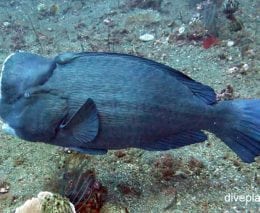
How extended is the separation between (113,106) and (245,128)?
3.64 feet

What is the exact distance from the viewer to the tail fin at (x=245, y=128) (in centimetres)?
308

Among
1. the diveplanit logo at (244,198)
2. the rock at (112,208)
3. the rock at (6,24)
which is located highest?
the rock at (6,24)

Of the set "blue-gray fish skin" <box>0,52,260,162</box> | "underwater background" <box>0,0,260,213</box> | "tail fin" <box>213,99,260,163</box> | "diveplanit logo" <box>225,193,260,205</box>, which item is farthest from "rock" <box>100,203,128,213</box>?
"tail fin" <box>213,99,260,163</box>

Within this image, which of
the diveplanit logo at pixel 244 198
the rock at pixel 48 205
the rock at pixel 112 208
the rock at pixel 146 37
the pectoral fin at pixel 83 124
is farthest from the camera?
the rock at pixel 146 37

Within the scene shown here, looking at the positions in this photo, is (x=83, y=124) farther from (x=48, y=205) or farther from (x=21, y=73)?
(x=48, y=205)

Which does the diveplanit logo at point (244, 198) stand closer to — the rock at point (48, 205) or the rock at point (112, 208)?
the rock at point (112, 208)

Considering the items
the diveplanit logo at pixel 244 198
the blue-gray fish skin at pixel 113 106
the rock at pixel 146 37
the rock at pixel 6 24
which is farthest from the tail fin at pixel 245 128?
the rock at pixel 6 24

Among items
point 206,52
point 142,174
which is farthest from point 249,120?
point 206,52

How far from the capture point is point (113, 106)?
9.96ft

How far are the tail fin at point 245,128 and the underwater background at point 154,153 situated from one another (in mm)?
499

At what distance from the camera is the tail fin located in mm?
3084

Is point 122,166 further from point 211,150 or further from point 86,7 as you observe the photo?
point 86,7

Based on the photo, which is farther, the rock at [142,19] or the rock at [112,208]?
the rock at [142,19]

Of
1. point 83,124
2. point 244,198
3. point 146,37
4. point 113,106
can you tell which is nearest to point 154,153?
point 244,198
